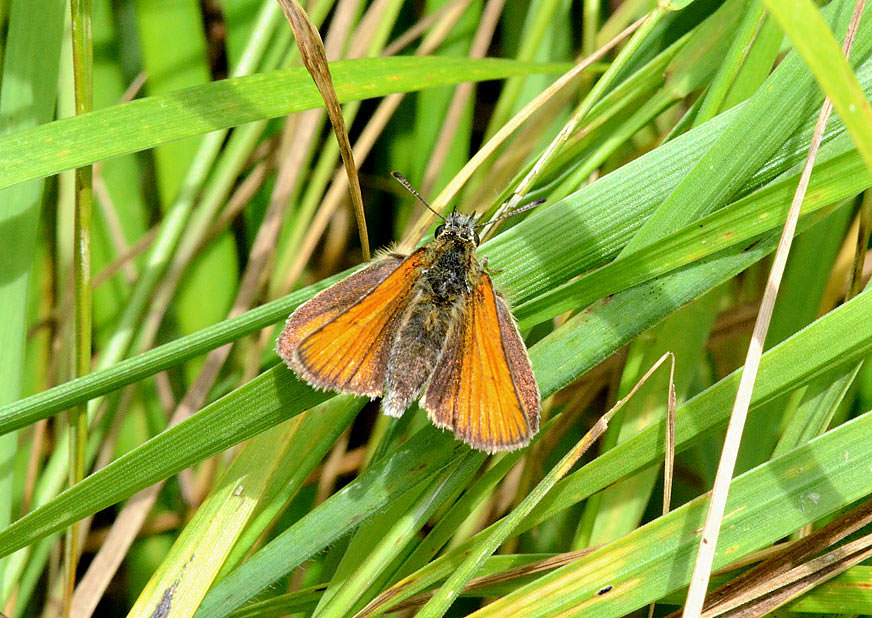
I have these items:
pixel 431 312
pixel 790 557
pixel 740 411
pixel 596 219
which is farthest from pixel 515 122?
pixel 790 557

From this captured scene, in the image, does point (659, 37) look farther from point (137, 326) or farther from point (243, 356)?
point (137, 326)

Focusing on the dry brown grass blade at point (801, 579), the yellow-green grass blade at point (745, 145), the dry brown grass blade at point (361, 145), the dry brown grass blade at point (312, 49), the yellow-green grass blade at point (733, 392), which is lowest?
the dry brown grass blade at point (801, 579)

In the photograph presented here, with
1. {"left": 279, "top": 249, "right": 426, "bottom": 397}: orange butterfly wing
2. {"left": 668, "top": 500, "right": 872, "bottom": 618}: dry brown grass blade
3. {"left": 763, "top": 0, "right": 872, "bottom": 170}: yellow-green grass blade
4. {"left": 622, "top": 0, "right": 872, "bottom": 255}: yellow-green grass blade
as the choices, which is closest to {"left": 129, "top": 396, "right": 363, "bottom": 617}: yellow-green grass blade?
{"left": 279, "top": 249, "right": 426, "bottom": 397}: orange butterfly wing

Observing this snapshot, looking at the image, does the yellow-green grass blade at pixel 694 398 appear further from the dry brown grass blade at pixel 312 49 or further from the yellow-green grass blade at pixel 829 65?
the dry brown grass blade at pixel 312 49

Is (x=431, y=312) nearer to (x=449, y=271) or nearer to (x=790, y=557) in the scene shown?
(x=449, y=271)

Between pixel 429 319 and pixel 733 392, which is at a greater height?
pixel 429 319

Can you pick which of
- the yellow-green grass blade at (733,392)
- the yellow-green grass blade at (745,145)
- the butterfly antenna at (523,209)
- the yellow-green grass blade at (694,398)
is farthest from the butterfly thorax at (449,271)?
the yellow-green grass blade at (733,392)

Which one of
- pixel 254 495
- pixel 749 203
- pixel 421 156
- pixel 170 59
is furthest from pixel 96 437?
pixel 749 203
